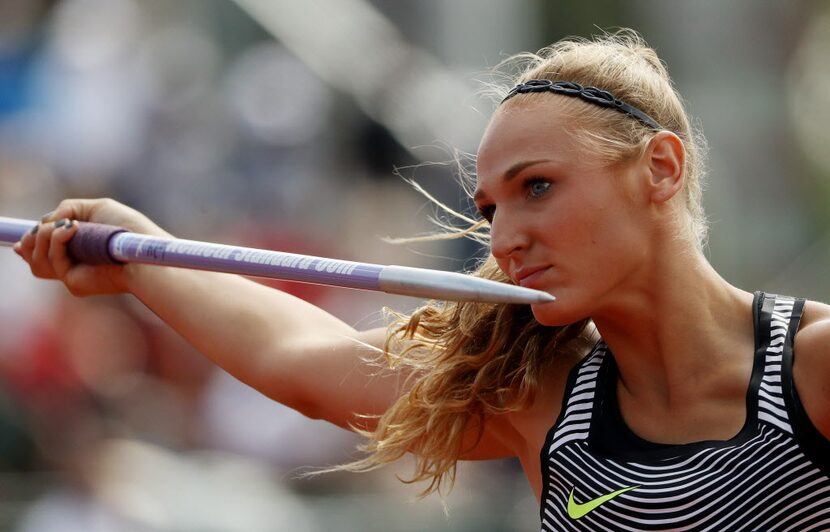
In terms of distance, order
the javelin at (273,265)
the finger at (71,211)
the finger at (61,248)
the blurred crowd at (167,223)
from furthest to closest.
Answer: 1. the blurred crowd at (167,223)
2. the finger at (71,211)
3. the finger at (61,248)
4. the javelin at (273,265)

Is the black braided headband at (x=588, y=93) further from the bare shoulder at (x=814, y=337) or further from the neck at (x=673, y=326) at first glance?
the bare shoulder at (x=814, y=337)

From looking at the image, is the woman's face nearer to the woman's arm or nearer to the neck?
the neck

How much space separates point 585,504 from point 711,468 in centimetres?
29

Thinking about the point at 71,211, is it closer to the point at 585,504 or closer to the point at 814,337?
the point at 585,504

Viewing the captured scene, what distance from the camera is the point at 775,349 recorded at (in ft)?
8.00

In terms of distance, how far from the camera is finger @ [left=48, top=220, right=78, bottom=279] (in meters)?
3.01

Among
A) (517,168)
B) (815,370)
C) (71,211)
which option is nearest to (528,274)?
(517,168)

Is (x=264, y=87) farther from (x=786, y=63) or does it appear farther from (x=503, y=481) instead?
(x=786, y=63)

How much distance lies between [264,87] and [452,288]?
13.2 feet

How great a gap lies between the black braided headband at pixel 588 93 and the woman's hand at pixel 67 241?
1.09 m

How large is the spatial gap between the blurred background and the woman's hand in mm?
1949

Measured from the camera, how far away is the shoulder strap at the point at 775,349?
2.35 metres

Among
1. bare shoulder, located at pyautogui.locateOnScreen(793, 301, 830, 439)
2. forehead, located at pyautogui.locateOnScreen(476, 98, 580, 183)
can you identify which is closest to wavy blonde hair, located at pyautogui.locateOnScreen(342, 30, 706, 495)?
forehead, located at pyautogui.locateOnScreen(476, 98, 580, 183)

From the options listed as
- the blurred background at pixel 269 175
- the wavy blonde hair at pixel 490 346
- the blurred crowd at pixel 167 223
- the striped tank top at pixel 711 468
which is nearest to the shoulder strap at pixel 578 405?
the striped tank top at pixel 711 468
